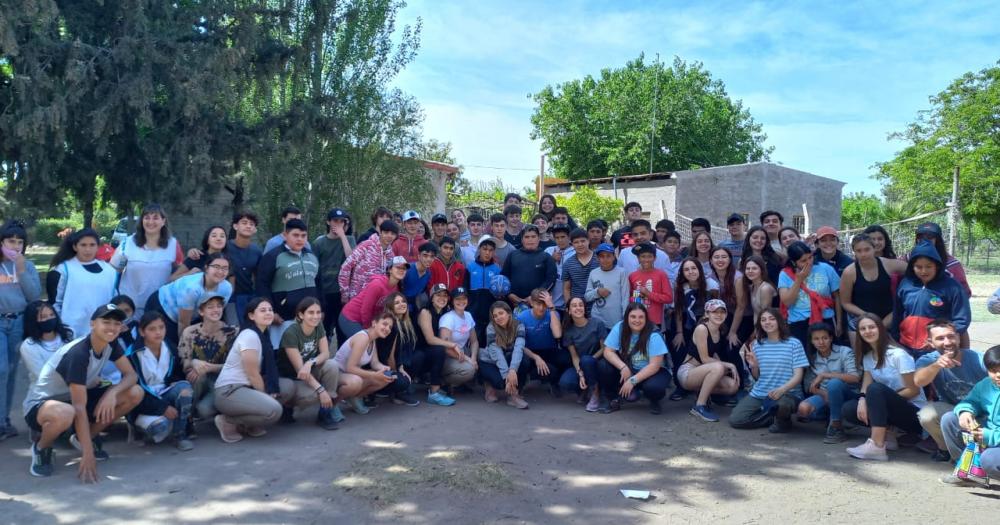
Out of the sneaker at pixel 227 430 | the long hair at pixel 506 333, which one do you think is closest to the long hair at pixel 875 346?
the long hair at pixel 506 333

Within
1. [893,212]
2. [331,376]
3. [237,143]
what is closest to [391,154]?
[237,143]

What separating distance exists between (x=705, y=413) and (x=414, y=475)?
2.74m

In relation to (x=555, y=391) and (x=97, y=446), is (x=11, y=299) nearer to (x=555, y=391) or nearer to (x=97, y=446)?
(x=97, y=446)

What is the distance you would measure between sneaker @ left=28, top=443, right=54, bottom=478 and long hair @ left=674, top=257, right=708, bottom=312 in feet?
16.9

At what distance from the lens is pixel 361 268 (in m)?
6.35

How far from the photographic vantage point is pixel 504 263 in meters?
6.97

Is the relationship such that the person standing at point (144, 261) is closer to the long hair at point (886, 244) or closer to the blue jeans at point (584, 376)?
the blue jeans at point (584, 376)

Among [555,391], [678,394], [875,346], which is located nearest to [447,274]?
[555,391]

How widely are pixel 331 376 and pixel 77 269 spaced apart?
2.09 meters

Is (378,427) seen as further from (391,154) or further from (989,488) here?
(391,154)

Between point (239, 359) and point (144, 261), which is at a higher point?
point (144, 261)

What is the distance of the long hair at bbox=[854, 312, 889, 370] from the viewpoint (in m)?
4.88

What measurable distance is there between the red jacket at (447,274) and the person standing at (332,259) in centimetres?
89

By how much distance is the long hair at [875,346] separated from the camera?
16.0ft
